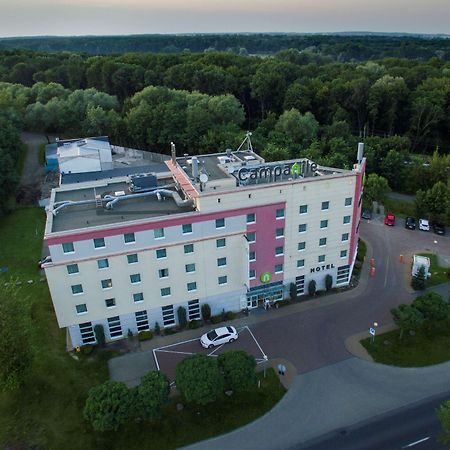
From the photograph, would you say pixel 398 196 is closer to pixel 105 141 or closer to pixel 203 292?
pixel 203 292

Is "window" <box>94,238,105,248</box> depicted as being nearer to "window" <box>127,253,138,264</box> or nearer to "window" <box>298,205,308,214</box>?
"window" <box>127,253,138,264</box>

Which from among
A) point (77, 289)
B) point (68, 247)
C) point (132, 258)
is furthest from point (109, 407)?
point (68, 247)

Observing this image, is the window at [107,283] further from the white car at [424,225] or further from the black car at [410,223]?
the white car at [424,225]

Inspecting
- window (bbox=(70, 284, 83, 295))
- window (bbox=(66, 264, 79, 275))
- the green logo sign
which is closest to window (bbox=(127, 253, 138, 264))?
window (bbox=(66, 264, 79, 275))

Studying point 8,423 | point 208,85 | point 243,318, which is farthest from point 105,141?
A: point 8,423

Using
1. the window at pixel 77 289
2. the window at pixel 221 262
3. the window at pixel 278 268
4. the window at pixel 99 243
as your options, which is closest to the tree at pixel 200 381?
the window at pixel 221 262

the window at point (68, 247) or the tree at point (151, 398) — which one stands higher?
the window at point (68, 247)

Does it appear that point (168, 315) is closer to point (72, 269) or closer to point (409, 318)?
point (72, 269)
